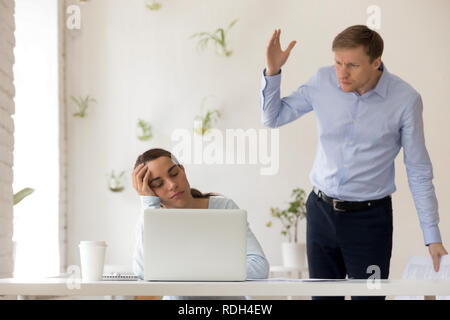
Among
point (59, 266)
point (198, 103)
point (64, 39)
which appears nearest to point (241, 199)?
point (198, 103)

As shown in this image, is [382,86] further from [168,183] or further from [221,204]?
[168,183]

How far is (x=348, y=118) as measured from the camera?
2156mm

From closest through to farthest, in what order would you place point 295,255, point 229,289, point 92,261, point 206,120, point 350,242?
point 229,289
point 92,261
point 350,242
point 295,255
point 206,120

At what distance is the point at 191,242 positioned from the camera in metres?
1.37

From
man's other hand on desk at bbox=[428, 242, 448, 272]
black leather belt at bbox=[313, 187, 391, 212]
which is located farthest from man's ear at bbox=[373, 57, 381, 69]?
man's other hand on desk at bbox=[428, 242, 448, 272]

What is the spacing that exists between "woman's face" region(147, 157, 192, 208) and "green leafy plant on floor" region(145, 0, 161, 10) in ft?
7.09

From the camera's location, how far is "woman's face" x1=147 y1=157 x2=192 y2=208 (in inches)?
76.3

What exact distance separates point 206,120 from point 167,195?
1940mm

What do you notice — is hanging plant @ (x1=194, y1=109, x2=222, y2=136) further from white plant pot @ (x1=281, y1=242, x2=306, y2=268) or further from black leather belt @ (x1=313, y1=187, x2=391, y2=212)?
black leather belt @ (x1=313, y1=187, x2=391, y2=212)

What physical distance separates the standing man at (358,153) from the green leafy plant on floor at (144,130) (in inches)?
70.6

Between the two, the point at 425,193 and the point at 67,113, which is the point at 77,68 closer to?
the point at 67,113

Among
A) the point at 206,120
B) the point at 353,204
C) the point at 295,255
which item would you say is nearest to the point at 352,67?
the point at 353,204

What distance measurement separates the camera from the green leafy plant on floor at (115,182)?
3.88 meters

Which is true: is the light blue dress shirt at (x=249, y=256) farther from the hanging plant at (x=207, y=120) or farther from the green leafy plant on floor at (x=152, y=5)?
the green leafy plant on floor at (x=152, y=5)
